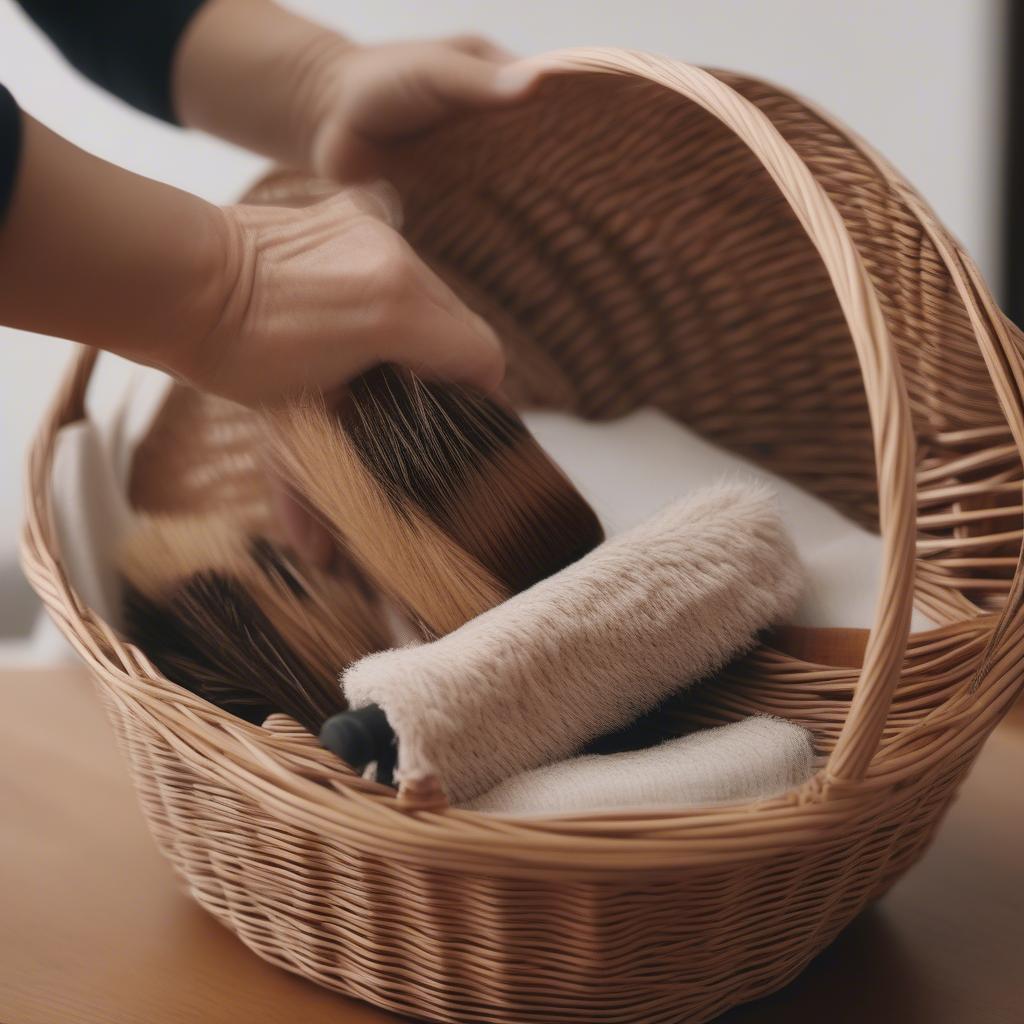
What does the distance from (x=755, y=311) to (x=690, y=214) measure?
0.23ft

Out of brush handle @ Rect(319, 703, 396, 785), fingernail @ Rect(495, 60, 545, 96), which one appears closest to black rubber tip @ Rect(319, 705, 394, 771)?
brush handle @ Rect(319, 703, 396, 785)

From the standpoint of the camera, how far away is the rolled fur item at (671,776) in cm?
37

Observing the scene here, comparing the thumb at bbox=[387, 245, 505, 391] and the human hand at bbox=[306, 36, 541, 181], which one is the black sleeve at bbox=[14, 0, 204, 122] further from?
the thumb at bbox=[387, 245, 505, 391]

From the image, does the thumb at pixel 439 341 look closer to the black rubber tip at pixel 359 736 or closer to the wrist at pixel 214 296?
the wrist at pixel 214 296

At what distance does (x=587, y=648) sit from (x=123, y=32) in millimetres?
457

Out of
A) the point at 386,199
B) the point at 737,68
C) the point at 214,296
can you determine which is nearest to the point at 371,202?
the point at 386,199

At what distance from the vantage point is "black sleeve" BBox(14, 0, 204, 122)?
626mm

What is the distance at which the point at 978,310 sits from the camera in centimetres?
46

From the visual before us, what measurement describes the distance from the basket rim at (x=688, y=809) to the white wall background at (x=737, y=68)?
55 centimetres

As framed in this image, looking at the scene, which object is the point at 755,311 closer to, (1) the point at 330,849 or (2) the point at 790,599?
(2) the point at 790,599

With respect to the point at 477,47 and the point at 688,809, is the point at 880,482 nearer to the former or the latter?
the point at 688,809

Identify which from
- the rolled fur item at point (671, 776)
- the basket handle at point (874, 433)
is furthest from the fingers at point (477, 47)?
the rolled fur item at point (671, 776)

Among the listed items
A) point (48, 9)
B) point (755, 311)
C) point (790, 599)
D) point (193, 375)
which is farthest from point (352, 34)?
point (790, 599)

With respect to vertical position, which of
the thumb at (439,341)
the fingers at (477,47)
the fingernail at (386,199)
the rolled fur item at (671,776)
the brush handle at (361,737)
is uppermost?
the fingers at (477,47)
